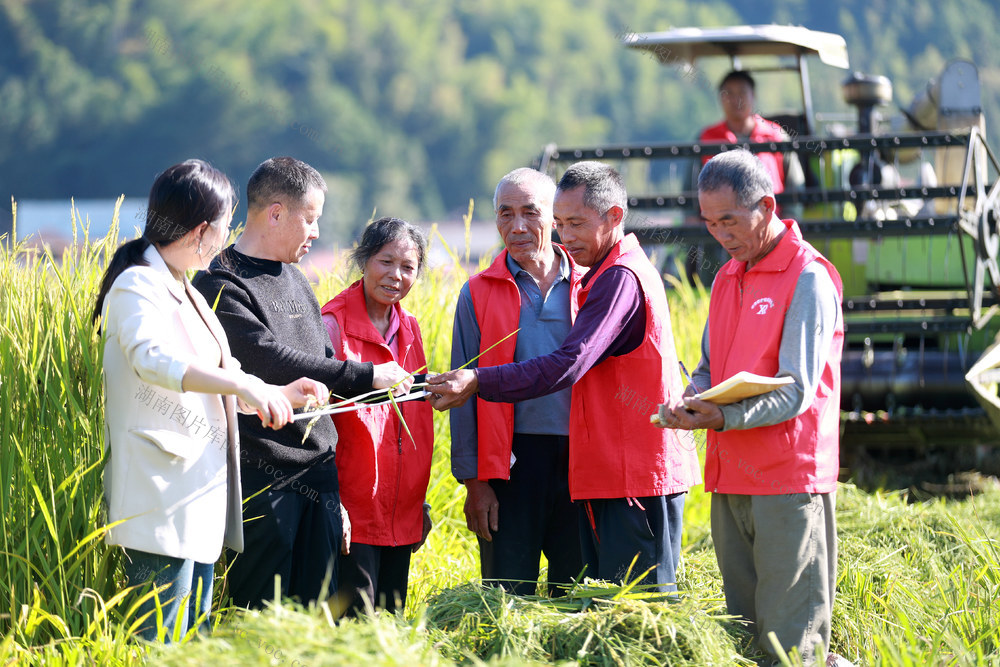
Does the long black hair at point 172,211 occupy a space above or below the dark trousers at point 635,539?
above

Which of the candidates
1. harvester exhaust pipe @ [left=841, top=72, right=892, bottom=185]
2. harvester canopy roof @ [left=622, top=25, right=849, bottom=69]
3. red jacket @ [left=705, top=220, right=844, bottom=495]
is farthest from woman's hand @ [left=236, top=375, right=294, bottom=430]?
harvester exhaust pipe @ [left=841, top=72, right=892, bottom=185]

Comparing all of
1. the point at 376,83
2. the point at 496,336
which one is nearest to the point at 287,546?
the point at 496,336

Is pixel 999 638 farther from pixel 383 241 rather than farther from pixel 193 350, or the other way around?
pixel 193 350

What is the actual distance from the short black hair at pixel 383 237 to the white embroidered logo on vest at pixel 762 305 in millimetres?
1162

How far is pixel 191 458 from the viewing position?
113 inches

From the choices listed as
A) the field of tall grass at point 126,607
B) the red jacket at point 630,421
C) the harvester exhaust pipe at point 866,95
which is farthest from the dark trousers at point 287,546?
the harvester exhaust pipe at point 866,95

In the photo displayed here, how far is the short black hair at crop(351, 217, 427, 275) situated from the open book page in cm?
117

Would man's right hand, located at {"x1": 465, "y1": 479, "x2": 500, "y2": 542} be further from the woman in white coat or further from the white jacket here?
the white jacket

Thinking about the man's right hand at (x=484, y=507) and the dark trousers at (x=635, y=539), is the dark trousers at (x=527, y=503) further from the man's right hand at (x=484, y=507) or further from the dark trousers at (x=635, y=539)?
the dark trousers at (x=635, y=539)

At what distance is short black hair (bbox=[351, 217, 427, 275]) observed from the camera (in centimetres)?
378

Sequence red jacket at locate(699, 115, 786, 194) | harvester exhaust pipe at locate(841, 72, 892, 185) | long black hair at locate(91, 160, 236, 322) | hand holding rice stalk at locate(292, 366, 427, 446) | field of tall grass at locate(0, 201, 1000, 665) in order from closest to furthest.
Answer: field of tall grass at locate(0, 201, 1000, 665) → long black hair at locate(91, 160, 236, 322) → hand holding rice stalk at locate(292, 366, 427, 446) → red jacket at locate(699, 115, 786, 194) → harvester exhaust pipe at locate(841, 72, 892, 185)

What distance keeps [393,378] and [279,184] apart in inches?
27.5

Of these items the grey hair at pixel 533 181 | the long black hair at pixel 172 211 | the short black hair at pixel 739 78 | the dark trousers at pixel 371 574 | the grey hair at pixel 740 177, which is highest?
the short black hair at pixel 739 78

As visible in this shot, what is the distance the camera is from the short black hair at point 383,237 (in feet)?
12.4
